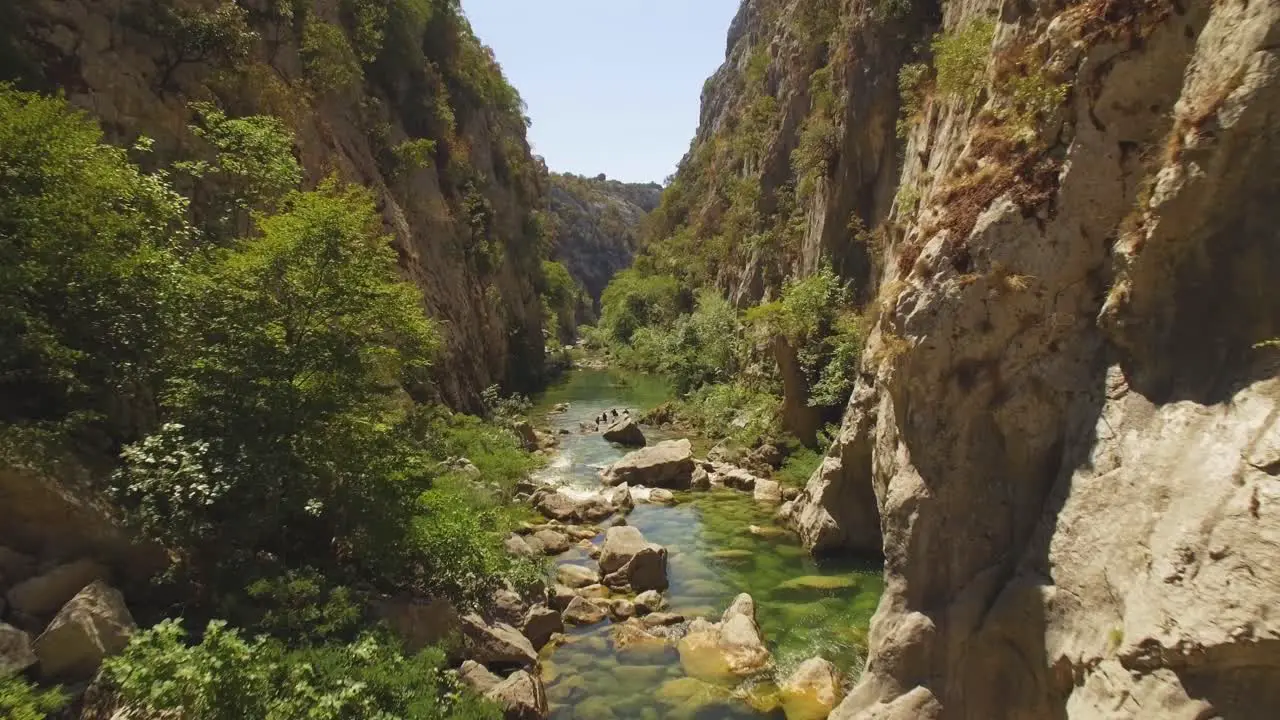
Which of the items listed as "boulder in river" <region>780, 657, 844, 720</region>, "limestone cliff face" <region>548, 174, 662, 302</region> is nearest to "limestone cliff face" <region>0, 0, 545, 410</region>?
"boulder in river" <region>780, 657, 844, 720</region>

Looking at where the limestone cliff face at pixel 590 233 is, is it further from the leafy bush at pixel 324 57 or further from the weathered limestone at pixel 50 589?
the weathered limestone at pixel 50 589

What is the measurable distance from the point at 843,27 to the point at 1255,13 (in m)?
21.7

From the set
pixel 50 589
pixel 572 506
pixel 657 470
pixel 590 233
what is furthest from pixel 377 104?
pixel 590 233

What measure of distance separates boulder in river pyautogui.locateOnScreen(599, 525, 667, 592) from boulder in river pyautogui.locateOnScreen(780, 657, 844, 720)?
3.93 meters

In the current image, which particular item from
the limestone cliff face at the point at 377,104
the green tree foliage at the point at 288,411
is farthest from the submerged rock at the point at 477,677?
the limestone cliff face at the point at 377,104

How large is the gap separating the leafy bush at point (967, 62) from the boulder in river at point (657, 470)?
490 inches

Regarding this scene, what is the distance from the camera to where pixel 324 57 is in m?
21.2

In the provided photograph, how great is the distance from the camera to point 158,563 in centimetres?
791

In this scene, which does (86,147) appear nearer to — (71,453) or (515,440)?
(71,453)

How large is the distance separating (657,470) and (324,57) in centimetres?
1615

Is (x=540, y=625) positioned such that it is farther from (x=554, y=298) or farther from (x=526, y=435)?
(x=554, y=298)

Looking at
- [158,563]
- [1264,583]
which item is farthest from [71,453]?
[1264,583]

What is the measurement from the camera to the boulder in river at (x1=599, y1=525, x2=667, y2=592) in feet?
44.6

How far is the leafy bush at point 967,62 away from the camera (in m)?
11.3
